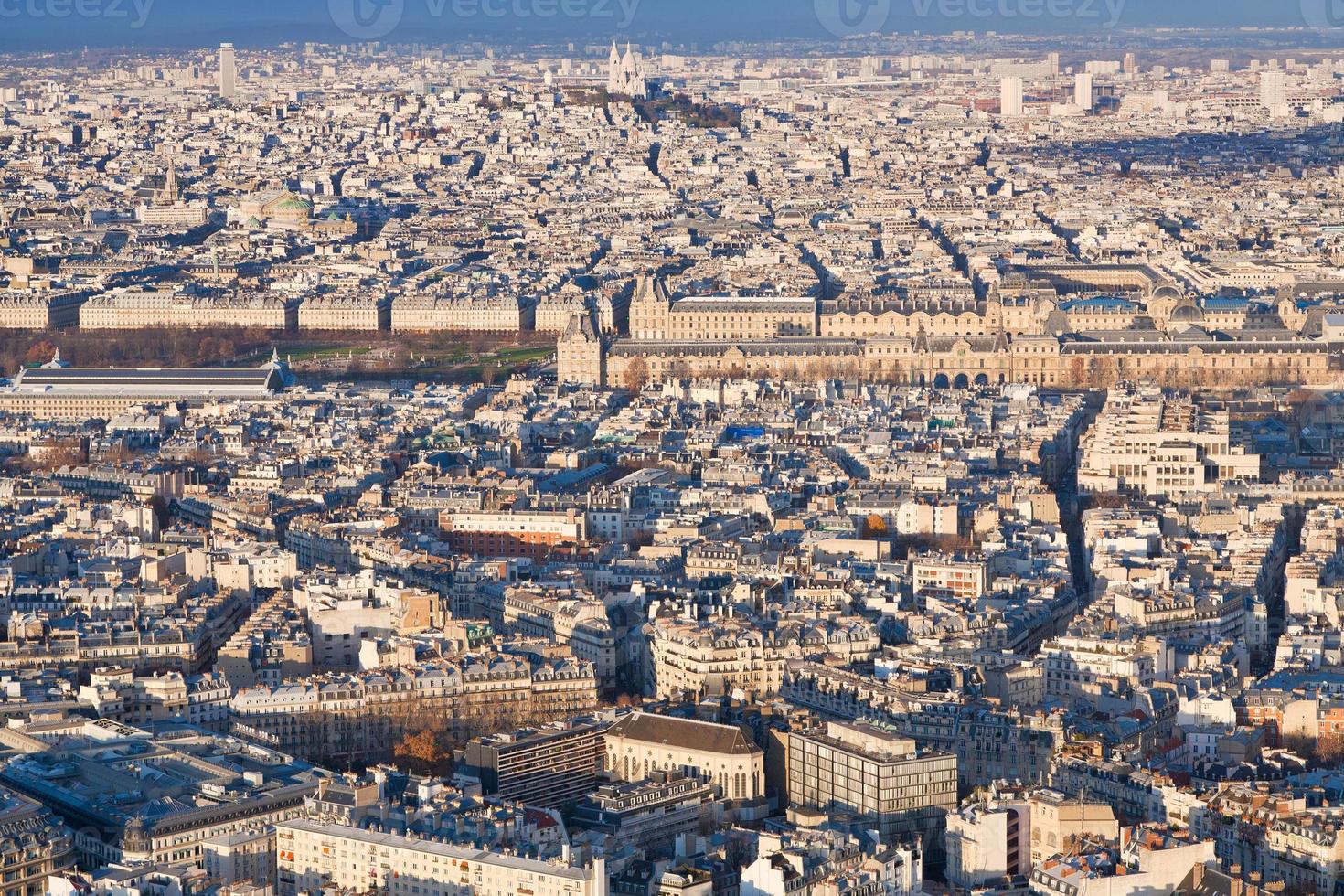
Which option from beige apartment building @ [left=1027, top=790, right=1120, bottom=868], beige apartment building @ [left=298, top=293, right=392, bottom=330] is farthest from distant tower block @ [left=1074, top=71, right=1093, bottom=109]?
beige apartment building @ [left=1027, top=790, right=1120, bottom=868]

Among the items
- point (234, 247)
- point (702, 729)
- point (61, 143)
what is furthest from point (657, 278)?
point (61, 143)

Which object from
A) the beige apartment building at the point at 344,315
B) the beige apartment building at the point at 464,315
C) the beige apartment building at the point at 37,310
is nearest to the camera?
the beige apartment building at the point at 464,315

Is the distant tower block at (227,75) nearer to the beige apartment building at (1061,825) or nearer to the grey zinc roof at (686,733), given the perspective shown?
the grey zinc roof at (686,733)

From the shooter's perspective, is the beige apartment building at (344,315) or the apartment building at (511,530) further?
the beige apartment building at (344,315)

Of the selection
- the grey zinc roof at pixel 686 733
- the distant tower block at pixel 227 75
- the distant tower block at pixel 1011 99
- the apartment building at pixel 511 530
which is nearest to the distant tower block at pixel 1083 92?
the distant tower block at pixel 1011 99

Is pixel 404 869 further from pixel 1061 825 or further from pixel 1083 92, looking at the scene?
pixel 1083 92

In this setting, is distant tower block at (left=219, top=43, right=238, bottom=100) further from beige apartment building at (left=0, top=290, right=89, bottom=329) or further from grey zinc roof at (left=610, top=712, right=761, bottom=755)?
grey zinc roof at (left=610, top=712, right=761, bottom=755)

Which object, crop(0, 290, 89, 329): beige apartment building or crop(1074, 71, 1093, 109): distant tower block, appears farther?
crop(1074, 71, 1093, 109): distant tower block
